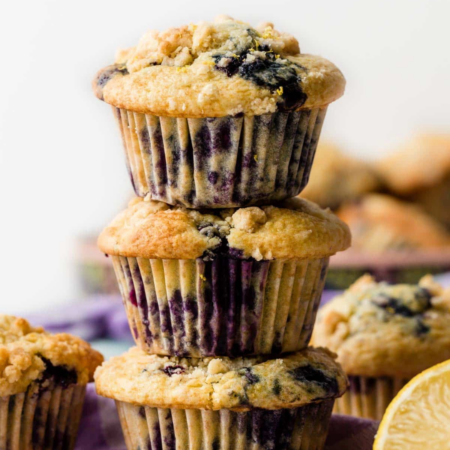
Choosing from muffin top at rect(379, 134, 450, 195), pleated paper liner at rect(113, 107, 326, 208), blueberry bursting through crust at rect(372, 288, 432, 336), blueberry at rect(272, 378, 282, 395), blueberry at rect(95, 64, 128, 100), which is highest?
blueberry at rect(95, 64, 128, 100)

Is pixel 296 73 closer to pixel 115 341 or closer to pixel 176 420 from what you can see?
pixel 176 420

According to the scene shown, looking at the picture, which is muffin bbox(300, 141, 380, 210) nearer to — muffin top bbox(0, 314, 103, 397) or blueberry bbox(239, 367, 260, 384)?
muffin top bbox(0, 314, 103, 397)

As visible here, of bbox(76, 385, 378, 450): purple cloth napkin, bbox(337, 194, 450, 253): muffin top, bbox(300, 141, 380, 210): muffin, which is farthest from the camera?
bbox(300, 141, 380, 210): muffin

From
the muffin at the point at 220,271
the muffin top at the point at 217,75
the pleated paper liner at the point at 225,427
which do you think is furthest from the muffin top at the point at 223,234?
the pleated paper liner at the point at 225,427

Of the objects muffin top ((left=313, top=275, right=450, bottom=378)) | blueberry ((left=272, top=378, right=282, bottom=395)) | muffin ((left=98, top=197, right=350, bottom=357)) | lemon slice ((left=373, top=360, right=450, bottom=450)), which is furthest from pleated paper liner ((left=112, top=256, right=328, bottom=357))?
muffin top ((left=313, top=275, right=450, bottom=378))

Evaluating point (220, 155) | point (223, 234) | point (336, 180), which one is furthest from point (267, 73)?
point (336, 180)

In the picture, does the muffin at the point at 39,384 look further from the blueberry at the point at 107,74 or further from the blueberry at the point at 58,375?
the blueberry at the point at 107,74

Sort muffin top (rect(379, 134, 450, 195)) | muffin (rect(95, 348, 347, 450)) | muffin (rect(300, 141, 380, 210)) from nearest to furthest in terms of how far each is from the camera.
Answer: muffin (rect(95, 348, 347, 450)) → muffin (rect(300, 141, 380, 210)) → muffin top (rect(379, 134, 450, 195))
